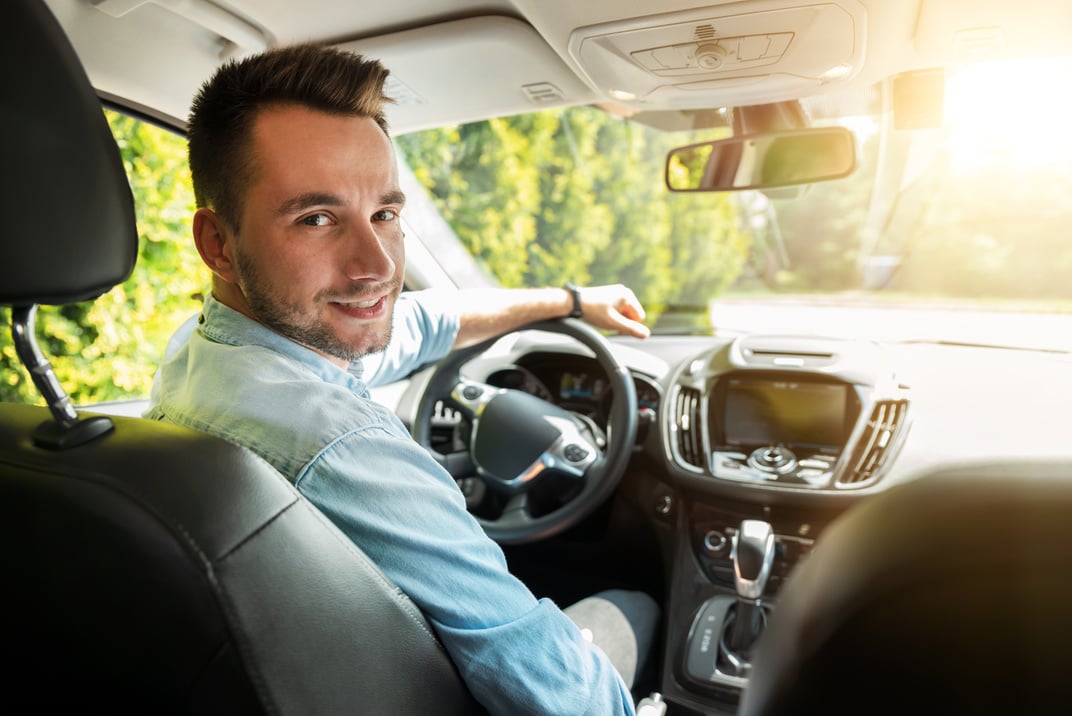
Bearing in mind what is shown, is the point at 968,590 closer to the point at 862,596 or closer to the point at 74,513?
the point at 862,596

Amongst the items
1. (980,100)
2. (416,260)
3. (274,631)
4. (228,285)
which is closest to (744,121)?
(980,100)

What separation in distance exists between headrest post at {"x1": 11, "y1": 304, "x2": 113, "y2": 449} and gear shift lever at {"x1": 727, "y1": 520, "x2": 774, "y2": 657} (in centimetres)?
164

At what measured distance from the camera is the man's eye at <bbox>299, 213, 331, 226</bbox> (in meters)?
1.55

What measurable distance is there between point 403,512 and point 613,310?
1607mm

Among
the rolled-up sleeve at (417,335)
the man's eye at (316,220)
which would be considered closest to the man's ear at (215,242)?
the man's eye at (316,220)

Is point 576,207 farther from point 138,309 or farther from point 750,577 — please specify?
point 750,577

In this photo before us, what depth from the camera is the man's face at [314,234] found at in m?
1.52

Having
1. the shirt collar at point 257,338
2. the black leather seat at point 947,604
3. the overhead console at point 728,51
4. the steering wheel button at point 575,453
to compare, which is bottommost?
the steering wheel button at point 575,453

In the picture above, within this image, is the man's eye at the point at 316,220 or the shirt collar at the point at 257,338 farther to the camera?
the man's eye at the point at 316,220

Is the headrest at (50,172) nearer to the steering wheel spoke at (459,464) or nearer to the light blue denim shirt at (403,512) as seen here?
the light blue denim shirt at (403,512)

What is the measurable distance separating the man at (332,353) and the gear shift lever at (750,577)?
421mm

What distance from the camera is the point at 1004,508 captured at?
0.58 meters

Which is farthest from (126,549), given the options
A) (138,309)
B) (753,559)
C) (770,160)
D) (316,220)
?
(138,309)

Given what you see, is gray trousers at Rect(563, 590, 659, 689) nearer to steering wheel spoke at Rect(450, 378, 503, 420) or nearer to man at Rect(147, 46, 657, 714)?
man at Rect(147, 46, 657, 714)
